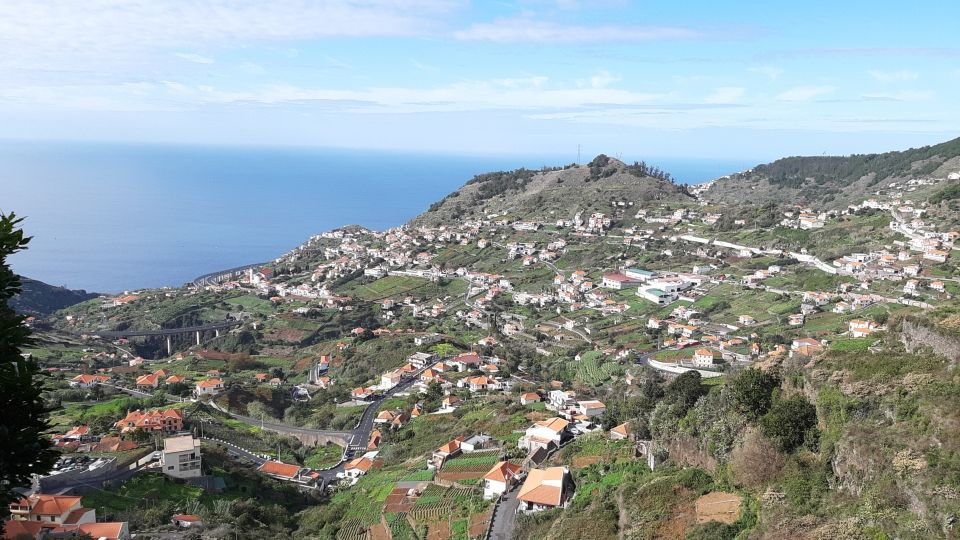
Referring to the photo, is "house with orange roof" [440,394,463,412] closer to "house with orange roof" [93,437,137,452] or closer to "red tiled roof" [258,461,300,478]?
"red tiled roof" [258,461,300,478]

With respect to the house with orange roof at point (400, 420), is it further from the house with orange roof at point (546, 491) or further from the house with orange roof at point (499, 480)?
the house with orange roof at point (546, 491)

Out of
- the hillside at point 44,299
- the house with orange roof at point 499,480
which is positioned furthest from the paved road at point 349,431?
the hillside at point 44,299

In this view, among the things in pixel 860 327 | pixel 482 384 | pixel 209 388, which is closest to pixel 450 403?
pixel 482 384

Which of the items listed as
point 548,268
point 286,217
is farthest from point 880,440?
point 286,217

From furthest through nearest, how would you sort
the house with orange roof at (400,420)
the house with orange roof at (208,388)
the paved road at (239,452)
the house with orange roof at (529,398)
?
1. the house with orange roof at (208,388)
2. the house with orange roof at (400,420)
3. the house with orange roof at (529,398)
4. the paved road at (239,452)

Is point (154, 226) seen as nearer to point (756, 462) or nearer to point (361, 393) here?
point (361, 393)

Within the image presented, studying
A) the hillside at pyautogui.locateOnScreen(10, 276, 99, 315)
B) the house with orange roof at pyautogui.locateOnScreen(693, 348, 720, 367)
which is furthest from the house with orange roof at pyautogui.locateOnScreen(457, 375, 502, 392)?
the hillside at pyautogui.locateOnScreen(10, 276, 99, 315)
